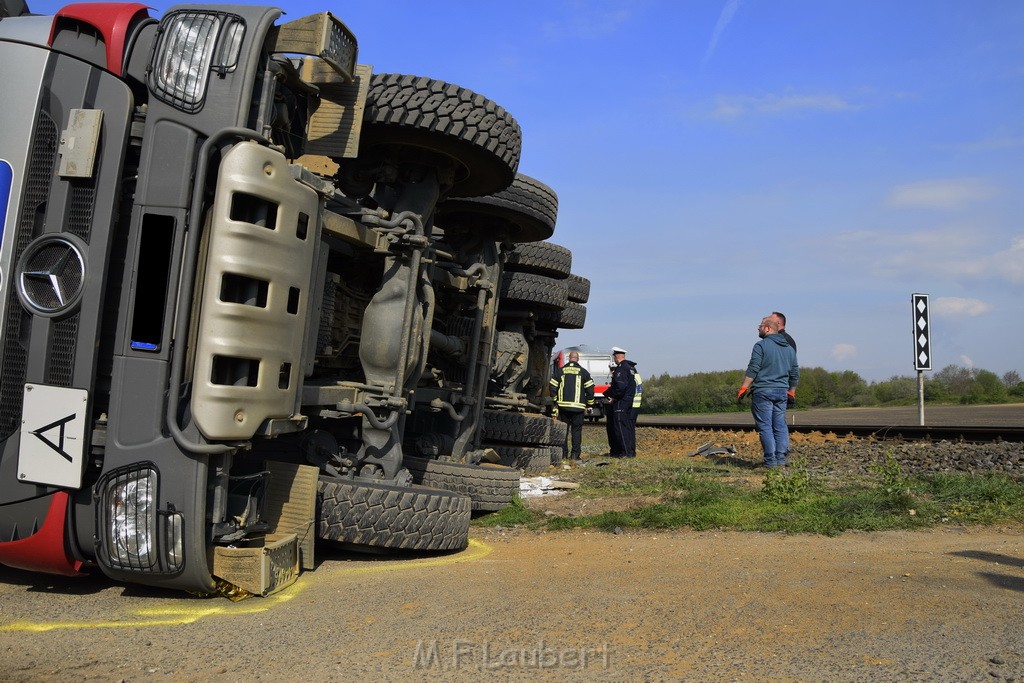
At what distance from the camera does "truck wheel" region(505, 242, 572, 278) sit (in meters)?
9.19

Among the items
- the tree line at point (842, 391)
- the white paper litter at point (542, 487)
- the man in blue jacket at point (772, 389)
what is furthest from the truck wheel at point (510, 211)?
the tree line at point (842, 391)

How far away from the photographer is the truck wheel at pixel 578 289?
41.8ft

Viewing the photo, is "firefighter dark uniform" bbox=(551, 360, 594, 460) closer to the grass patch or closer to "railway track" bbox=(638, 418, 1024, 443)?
"railway track" bbox=(638, 418, 1024, 443)

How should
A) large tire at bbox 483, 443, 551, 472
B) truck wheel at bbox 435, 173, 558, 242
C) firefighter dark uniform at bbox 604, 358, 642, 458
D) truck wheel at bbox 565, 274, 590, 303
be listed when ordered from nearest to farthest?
truck wheel at bbox 435, 173, 558, 242 < large tire at bbox 483, 443, 551, 472 < firefighter dark uniform at bbox 604, 358, 642, 458 < truck wheel at bbox 565, 274, 590, 303

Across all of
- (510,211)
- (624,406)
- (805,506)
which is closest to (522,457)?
(510,211)

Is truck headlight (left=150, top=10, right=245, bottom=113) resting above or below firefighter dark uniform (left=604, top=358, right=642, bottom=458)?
above

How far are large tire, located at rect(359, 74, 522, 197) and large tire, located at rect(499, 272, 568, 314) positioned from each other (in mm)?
3843

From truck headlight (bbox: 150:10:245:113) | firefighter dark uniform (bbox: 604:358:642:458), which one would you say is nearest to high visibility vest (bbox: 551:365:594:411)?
firefighter dark uniform (bbox: 604:358:642:458)

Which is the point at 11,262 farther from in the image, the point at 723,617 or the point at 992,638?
the point at 992,638

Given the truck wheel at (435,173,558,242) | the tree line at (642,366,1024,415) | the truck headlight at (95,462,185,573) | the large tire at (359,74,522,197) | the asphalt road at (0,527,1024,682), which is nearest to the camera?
the asphalt road at (0,527,1024,682)

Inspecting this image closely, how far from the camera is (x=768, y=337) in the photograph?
7.96 m

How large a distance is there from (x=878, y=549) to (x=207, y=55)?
3.92m

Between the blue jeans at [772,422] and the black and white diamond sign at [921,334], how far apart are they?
17.0 feet

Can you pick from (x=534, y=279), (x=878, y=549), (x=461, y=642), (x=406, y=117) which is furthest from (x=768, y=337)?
(x=461, y=642)
